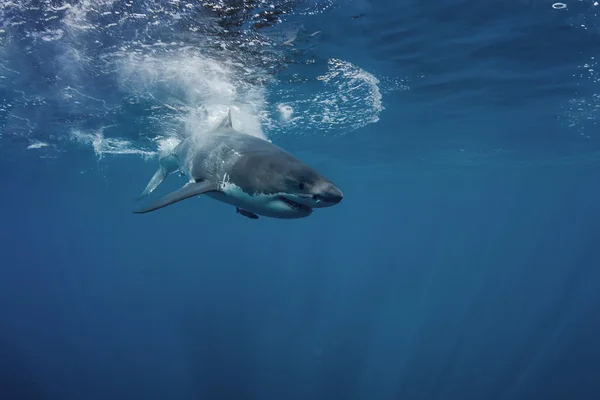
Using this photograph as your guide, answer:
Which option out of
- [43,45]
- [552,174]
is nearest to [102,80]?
[43,45]

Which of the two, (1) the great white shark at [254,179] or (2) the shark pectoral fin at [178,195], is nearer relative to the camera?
(1) the great white shark at [254,179]

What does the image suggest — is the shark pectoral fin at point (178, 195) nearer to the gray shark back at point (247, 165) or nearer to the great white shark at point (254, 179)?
the great white shark at point (254, 179)

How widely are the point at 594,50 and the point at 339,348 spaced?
53.4 ft

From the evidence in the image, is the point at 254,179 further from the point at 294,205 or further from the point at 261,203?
the point at 294,205

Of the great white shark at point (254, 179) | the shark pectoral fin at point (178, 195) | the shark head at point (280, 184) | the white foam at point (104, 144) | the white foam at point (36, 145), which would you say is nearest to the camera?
the shark head at point (280, 184)

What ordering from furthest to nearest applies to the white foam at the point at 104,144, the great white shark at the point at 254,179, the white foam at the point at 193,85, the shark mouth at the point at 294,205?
1. the white foam at the point at 104,144
2. the white foam at the point at 193,85
3. the shark mouth at the point at 294,205
4. the great white shark at the point at 254,179

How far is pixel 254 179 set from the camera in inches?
171

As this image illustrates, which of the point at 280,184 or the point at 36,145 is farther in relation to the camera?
the point at 36,145

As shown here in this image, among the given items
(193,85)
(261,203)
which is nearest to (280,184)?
(261,203)

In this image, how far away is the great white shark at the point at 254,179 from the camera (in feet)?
12.1

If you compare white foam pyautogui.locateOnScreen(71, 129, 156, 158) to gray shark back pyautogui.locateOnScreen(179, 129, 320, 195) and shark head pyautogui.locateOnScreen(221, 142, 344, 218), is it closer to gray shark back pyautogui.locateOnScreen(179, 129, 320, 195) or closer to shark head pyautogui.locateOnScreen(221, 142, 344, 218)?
gray shark back pyautogui.locateOnScreen(179, 129, 320, 195)

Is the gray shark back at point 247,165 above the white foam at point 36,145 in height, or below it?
above

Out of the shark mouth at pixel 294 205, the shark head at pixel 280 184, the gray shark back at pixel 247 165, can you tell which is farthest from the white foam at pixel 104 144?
the shark mouth at pixel 294 205

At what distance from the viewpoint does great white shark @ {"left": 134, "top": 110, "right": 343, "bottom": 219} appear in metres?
3.67
